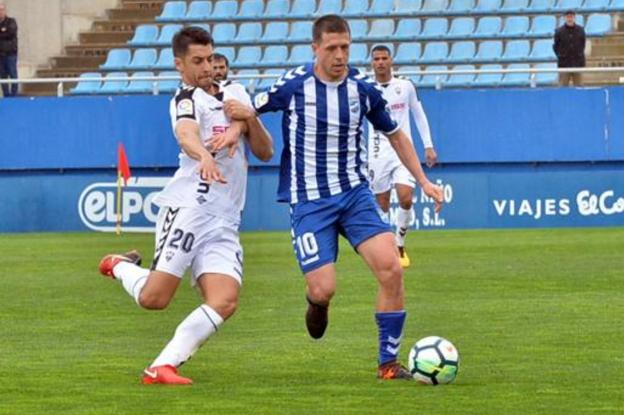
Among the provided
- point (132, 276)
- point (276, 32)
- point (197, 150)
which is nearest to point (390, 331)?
point (197, 150)

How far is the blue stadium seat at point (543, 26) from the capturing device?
1291 inches

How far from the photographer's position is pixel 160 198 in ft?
34.3

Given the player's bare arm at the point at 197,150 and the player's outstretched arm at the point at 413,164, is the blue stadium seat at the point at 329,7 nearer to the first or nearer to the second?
the player's outstretched arm at the point at 413,164

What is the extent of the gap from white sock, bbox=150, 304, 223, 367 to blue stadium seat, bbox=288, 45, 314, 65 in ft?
76.3

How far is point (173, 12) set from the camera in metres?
36.2

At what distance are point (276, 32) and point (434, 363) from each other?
25523mm

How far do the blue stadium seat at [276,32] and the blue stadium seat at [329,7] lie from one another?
0.72 meters

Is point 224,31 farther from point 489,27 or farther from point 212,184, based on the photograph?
point 212,184

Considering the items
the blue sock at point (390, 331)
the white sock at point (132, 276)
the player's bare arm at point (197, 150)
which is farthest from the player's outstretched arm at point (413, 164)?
the white sock at point (132, 276)

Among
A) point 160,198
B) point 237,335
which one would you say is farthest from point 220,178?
point 237,335

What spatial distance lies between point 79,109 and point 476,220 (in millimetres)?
7029

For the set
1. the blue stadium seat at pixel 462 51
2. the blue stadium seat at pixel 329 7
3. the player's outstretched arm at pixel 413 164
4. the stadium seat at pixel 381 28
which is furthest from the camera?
the blue stadium seat at pixel 329 7

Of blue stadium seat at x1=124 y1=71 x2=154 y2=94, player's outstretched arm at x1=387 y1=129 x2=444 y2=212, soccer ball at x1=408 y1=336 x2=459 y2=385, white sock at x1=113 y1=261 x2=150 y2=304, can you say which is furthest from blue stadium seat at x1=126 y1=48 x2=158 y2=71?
soccer ball at x1=408 y1=336 x2=459 y2=385

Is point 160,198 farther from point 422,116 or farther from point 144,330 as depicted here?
point 422,116
